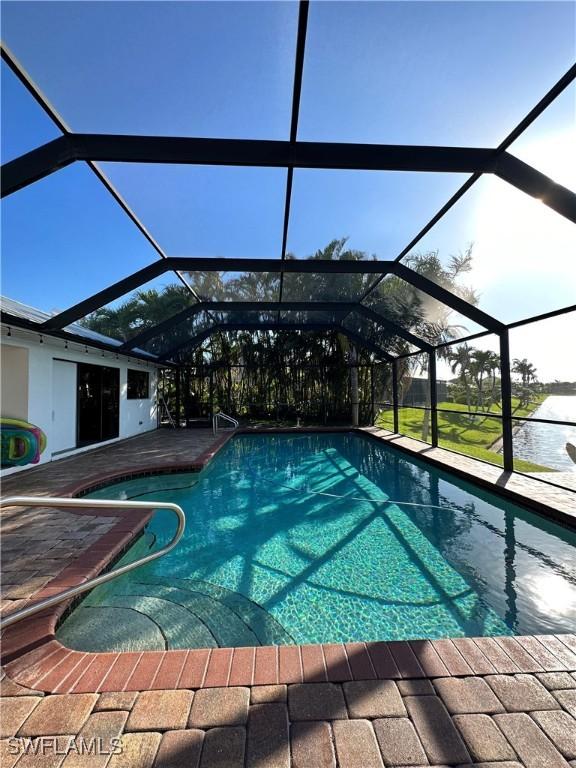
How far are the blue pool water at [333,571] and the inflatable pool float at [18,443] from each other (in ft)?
4.58

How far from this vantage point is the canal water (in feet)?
24.2

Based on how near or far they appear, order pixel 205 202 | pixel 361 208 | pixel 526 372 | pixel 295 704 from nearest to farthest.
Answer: pixel 295 704 < pixel 205 202 < pixel 361 208 < pixel 526 372

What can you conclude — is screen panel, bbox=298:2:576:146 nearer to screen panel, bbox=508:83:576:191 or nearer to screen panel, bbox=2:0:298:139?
screen panel, bbox=508:83:576:191

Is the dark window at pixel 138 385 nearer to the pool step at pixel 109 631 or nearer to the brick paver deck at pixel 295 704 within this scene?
the pool step at pixel 109 631

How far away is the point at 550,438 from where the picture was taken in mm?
11594

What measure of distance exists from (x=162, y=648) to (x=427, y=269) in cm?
569

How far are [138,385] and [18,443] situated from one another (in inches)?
207

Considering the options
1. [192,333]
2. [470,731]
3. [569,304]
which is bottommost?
[470,731]

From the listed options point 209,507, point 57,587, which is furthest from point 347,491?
point 57,587

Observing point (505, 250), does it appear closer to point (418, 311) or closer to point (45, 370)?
point (418, 311)

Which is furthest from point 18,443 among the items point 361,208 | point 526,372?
point 526,372

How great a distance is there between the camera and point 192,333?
10.3 m

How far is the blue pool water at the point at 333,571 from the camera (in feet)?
7.84

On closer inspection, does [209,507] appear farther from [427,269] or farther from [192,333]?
[192,333]
